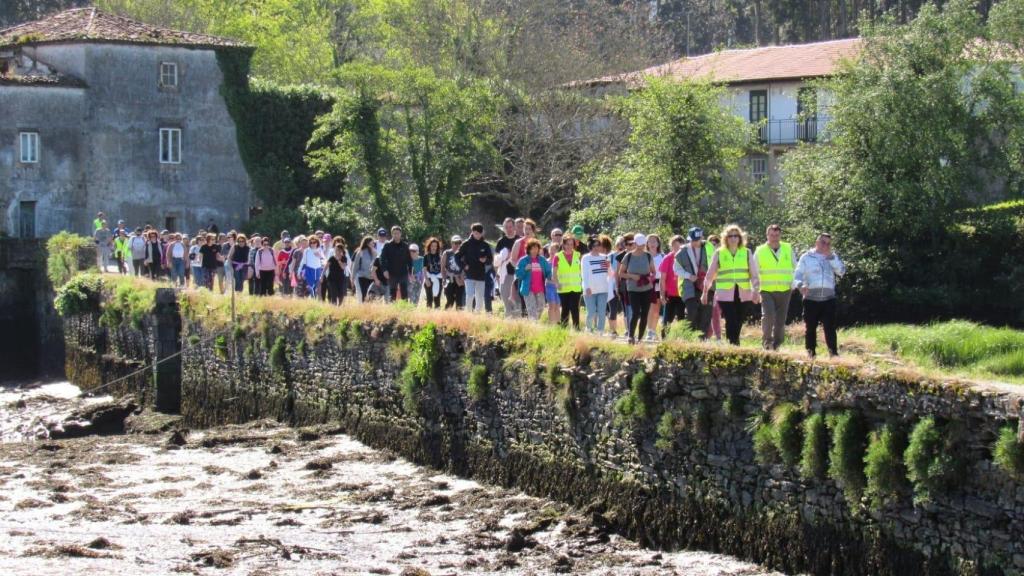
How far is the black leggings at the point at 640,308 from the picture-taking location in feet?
67.4

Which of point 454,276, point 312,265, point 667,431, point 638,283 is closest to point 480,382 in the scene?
point 638,283

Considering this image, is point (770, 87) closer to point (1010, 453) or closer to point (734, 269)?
point (734, 269)

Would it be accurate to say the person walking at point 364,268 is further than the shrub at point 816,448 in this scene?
Yes

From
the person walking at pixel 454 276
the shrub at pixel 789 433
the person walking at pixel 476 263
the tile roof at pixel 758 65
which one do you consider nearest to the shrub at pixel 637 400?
the shrub at pixel 789 433

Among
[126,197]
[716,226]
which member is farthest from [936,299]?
[126,197]

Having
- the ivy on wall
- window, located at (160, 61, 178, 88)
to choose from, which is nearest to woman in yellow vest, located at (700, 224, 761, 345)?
the ivy on wall

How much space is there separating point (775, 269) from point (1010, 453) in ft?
19.7

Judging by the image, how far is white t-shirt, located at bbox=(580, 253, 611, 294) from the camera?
2156cm

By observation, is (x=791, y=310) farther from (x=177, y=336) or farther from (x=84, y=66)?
(x=84, y=66)

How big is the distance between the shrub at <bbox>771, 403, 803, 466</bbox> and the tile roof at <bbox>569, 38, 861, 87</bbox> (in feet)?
117

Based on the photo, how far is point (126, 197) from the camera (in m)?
52.8

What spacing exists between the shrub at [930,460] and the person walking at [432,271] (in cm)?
1388

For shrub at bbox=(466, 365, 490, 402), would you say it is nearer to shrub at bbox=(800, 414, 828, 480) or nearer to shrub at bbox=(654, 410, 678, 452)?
shrub at bbox=(654, 410, 678, 452)

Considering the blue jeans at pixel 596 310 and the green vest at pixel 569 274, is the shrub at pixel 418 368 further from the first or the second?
the blue jeans at pixel 596 310
